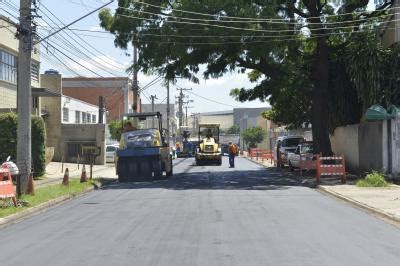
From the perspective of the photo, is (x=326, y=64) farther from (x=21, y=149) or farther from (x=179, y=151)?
(x=179, y=151)

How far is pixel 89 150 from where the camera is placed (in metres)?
33.0

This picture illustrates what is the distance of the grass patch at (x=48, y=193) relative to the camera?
52.5 ft

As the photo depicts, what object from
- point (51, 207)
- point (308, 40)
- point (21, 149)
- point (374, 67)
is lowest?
point (51, 207)

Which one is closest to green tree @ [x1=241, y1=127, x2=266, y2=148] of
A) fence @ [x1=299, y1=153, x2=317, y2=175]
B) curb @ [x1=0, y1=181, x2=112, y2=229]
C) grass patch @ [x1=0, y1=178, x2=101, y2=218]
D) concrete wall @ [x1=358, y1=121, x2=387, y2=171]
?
concrete wall @ [x1=358, y1=121, x2=387, y2=171]

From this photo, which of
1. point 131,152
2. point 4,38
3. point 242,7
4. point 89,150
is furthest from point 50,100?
point 242,7

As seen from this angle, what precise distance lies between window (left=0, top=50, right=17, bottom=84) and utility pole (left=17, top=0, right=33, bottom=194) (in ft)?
56.0

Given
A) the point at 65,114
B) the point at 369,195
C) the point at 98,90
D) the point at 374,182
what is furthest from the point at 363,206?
the point at 98,90

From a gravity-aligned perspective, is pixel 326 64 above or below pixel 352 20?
below

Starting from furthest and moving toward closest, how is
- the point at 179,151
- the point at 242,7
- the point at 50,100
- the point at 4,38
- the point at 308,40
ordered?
1. the point at 179,151
2. the point at 50,100
3. the point at 4,38
4. the point at 308,40
5. the point at 242,7

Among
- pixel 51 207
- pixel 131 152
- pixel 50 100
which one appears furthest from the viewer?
pixel 50 100

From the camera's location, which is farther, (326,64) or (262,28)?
(326,64)

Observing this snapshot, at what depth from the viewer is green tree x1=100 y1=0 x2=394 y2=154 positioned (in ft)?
86.9

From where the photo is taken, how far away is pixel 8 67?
37219mm

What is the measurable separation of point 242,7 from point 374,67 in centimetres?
659
